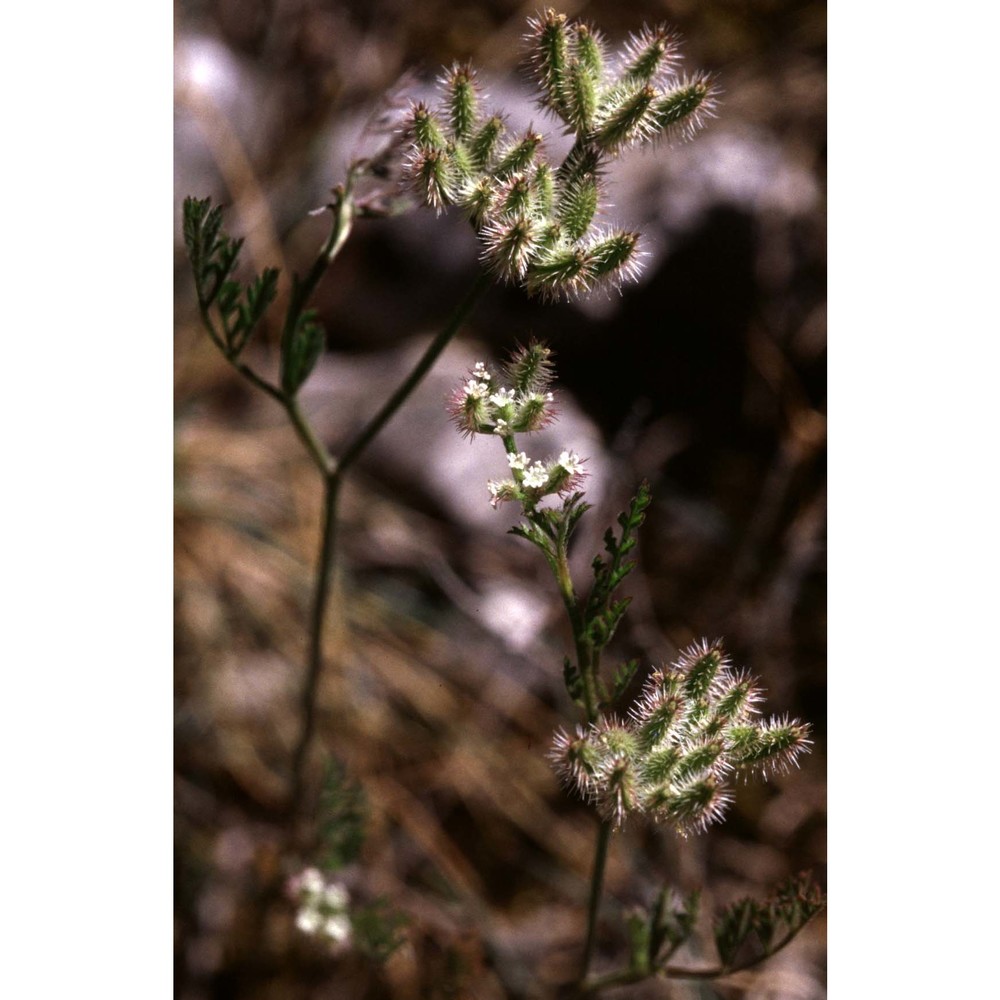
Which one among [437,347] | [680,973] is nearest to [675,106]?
[437,347]

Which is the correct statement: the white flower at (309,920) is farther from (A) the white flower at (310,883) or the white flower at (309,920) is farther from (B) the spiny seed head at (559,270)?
(B) the spiny seed head at (559,270)

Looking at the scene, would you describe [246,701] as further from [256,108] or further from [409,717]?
[256,108]

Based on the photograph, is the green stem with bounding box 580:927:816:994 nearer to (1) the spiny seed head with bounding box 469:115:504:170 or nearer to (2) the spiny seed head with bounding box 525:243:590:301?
(2) the spiny seed head with bounding box 525:243:590:301

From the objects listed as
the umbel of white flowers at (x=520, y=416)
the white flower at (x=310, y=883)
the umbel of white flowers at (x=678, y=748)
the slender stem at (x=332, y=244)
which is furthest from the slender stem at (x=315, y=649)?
the umbel of white flowers at (x=678, y=748)

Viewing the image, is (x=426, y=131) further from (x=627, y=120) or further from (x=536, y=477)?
(x=536, y=477)

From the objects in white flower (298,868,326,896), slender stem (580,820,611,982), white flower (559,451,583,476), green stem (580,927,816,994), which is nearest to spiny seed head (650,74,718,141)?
white flower (559,451,583,476)
